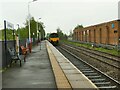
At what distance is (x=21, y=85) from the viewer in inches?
362

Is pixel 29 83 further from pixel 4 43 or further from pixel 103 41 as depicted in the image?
pixel 103 41

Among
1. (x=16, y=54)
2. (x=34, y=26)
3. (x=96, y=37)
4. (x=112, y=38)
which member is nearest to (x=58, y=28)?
(x=34, y=26)

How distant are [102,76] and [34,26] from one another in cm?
5621

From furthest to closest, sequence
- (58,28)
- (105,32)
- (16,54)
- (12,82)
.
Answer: (58,28), (105,32), (16,54), (12,82)

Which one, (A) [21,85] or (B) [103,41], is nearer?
(A) [21,85]

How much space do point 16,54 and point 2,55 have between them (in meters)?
2.80

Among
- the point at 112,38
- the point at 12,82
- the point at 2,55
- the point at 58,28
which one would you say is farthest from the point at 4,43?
the point at 58,28

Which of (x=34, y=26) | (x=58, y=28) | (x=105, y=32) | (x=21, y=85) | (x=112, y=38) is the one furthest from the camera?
(x=58, y=28)

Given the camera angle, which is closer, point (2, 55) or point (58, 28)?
point (2, 55)

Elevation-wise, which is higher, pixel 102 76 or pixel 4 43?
pixel 4 43

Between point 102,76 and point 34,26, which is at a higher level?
point 34,26

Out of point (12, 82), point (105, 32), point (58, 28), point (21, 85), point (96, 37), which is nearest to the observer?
point (21, 85)

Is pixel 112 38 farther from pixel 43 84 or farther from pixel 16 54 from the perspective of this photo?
pixel 43 84

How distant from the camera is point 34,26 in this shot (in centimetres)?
6906
